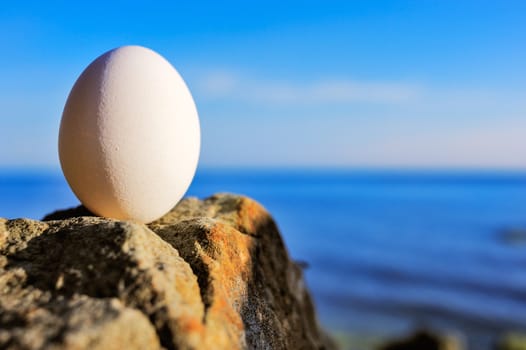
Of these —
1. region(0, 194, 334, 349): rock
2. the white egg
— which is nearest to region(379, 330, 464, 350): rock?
region(0, 194, 334, 349): rock

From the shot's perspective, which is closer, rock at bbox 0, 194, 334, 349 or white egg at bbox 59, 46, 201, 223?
rock at bbox 0, 194, 334, 349

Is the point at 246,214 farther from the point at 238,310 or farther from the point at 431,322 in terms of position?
the point at 431,322

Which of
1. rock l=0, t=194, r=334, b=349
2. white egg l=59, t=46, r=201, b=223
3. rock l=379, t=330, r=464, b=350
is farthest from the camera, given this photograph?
rock l=379, t=330, r=464, b=350

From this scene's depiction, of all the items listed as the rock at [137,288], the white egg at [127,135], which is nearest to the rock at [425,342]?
the rock at [137,288]

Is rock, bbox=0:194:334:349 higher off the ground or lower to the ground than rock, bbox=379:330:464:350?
higher

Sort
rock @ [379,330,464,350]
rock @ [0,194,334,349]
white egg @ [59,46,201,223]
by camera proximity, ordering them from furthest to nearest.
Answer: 1. rock @ [379,330,464,350]
2. white egg @ [59,46,201,223]
3. rock @ [0,194,334,349]

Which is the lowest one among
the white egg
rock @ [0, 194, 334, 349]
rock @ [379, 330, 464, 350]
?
rock @ [379, 330, 464, 350]

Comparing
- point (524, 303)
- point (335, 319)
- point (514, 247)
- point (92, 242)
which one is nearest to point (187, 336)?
point (92, 242)

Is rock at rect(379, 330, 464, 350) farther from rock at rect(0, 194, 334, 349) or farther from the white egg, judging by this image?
the white egg
